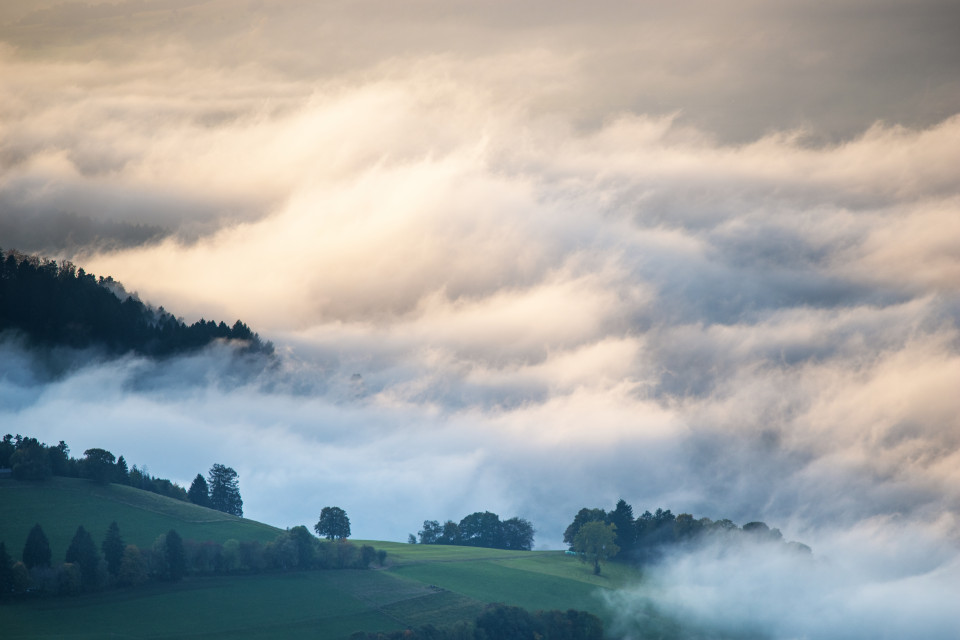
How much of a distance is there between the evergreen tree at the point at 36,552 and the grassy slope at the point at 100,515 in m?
4.31

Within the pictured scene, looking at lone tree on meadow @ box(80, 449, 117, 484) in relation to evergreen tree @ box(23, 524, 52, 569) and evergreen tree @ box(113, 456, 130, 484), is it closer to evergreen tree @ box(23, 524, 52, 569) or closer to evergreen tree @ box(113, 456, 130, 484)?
evergreen tree @ box(113, 456, 130, 484)

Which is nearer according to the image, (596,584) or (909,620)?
(596,584)

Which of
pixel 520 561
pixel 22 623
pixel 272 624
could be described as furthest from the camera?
pixel 520 561

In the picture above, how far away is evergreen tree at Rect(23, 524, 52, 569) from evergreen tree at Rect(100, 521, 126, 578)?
685 cm

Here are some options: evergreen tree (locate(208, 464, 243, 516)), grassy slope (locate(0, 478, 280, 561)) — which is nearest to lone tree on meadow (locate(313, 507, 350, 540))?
grassy slope (locate(0, 478, 280, 561))

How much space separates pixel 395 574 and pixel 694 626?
46.4 metres

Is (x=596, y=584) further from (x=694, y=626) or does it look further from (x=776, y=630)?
(x=776, y=630)

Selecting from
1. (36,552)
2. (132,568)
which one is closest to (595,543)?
(132,568)

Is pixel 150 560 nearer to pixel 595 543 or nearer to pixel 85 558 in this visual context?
pixel 85 558

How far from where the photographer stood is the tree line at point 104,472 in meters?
159

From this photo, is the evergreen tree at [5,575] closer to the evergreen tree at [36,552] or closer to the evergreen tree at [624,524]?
the evergreen tree at [36,552]

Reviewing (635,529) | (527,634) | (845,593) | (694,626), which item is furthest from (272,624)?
(845,593)

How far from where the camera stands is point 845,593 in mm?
196250

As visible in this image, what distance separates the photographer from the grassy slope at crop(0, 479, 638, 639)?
403 feet
